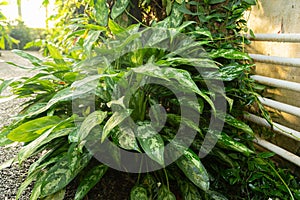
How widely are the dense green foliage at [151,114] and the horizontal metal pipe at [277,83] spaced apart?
97mm

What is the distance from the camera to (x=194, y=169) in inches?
35.4

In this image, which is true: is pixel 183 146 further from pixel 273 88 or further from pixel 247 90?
pixel 273 88

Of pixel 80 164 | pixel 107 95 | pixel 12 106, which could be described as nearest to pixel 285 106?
pixel 107 95

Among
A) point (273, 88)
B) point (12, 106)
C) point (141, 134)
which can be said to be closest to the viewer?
point (141, 134)

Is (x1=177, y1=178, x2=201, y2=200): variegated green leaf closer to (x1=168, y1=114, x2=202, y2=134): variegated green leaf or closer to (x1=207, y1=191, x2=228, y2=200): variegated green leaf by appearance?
(x1=207, y1=191, x2=228, y2=200): variegated green leaf

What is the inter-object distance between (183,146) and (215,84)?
13.0 inches

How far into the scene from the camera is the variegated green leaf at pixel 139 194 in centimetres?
89

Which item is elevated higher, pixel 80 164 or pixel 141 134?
pixel 141 134

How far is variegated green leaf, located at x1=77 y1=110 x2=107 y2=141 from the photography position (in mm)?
804

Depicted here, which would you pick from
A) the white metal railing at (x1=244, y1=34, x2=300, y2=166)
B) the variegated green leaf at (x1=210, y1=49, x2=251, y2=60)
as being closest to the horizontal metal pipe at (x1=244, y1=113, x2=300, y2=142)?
the white metal railing at (x1=244, y1=34, x2=300, y2=166)

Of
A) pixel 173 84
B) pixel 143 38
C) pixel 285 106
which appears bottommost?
pixel 285 106

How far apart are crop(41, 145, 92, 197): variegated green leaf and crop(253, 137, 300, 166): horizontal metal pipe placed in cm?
76

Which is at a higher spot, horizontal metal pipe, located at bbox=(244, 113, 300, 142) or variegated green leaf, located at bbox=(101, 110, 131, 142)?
variegated green leaf, located at bbox=(101, 110, 131, 142)

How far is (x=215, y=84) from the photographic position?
44.1 inches
